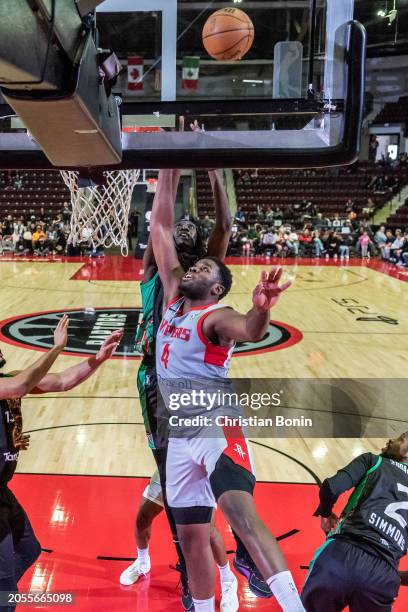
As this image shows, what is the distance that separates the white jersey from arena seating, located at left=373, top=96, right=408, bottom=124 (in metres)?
28.4

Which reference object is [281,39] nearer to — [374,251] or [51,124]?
[51,124]

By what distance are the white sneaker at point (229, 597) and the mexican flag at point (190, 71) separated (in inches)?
96.7

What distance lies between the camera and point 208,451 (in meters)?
2.42

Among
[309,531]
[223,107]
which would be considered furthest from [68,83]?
[309,531]

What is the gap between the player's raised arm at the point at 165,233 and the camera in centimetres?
292

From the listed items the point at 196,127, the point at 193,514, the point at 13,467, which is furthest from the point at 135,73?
the point at 193,514

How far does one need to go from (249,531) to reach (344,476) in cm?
57

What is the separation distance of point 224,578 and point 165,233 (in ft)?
5.58

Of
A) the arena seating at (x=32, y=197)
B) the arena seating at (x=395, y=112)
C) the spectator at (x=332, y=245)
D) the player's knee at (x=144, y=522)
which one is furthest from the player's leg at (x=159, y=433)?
the arena seating at (x=395, y=112)

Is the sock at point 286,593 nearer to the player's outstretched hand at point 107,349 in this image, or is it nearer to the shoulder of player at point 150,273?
the player's outstretched hand at point 107,349

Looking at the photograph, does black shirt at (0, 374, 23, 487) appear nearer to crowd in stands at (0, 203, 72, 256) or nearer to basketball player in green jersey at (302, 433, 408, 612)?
basketball player in green jersey at (302, 433, 408, 612)

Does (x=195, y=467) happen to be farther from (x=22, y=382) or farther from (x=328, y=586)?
(x=22, y=382)

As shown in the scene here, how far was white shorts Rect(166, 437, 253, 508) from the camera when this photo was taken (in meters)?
2.42

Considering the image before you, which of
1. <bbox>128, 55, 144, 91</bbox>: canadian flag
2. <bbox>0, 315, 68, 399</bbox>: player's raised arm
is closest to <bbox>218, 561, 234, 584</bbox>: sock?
<bbox>0, 315, 68, 399</bbox>: player's raised arm
